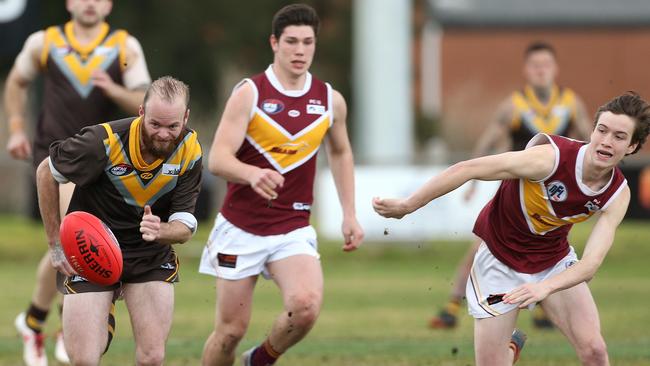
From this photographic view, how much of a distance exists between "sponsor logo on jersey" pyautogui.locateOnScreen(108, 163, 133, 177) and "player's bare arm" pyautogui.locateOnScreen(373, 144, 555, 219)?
4.18ft

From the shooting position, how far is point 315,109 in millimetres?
8219

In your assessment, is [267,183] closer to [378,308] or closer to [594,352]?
[594,352]

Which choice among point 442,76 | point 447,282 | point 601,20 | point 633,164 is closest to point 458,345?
point 447,282

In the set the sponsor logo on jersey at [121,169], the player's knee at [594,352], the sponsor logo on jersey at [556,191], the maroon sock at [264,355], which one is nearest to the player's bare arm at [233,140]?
the sponsor logo on jersey at [121,169]

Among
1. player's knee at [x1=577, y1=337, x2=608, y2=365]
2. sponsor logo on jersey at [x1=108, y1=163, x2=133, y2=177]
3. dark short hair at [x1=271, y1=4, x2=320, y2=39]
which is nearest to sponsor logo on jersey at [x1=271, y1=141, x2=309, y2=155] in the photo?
dark short hair at [x1=271, y1=4, x2=320, y2=39]

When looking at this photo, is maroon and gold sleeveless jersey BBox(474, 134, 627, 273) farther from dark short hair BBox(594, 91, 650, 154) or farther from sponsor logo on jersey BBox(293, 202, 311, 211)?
sponsor logo on jersey BBox(293, 202, 311, 211)

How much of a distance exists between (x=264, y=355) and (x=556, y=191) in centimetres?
210

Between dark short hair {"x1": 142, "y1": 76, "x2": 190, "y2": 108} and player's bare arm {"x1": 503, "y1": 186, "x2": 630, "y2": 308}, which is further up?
dark short hair {"x1": 142, "y1": 76, "x2": 190, "y2": 108}

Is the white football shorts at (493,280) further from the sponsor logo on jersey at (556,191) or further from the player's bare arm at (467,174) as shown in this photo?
the player's bare arm at (467,174)

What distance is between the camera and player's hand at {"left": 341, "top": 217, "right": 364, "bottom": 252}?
8281mm

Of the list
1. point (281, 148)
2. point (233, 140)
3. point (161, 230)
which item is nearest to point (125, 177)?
point (161, 230)

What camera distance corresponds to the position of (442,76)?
37.2 m

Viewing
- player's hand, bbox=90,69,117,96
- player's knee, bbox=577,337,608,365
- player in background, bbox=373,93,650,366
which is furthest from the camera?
player's hand, bbox=90,69,117,96

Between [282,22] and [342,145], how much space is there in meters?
0.86
